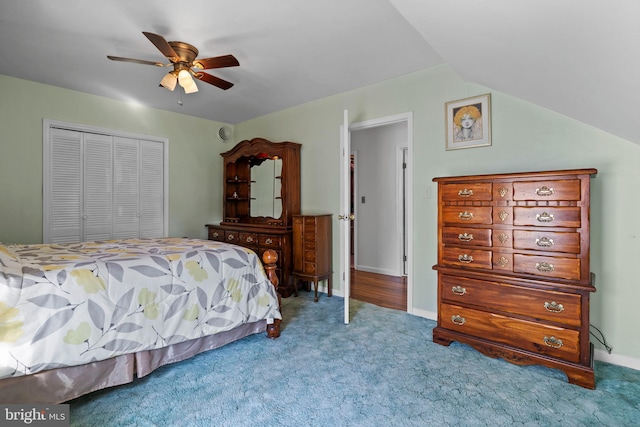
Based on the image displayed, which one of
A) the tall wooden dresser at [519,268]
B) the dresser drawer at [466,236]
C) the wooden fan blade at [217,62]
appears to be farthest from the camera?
the wooden fan blade at [217,62]

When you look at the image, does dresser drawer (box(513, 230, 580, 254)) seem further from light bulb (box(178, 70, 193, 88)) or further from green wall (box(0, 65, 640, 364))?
light bulb (box(178, 70, 193, 88))

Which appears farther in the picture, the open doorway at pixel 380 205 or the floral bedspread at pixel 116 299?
the open doorway at pixel 380 205

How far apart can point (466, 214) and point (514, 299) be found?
0.65 meters

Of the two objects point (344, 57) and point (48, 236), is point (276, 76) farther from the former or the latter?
point (48, 236)

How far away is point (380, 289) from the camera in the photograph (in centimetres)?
422

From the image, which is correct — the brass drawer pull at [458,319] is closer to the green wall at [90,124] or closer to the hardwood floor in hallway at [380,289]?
the hardwood floor in hallway at [380,289]

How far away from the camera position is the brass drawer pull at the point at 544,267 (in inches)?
82.5

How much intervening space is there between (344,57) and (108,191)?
10.7ft

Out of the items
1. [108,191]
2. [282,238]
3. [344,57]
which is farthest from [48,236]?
[344,57]

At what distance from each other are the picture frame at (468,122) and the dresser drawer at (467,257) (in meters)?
0.99

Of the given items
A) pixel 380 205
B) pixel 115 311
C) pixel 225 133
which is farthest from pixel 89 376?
pixel 380 205

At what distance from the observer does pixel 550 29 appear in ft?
4.83

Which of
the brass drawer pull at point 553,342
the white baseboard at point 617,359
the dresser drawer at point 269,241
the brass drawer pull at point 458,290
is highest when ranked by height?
the dresser drawer at point 269,241

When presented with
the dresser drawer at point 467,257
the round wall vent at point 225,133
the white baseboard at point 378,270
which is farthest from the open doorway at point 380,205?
the dresser drawer at point 467,257
